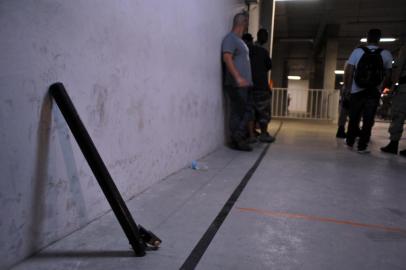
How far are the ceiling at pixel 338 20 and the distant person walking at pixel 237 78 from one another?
5.99 m

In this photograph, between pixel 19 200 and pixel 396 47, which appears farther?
pixel 396 47

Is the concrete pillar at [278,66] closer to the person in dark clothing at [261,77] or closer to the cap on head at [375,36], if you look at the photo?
the person in dark clothing at [261,77]

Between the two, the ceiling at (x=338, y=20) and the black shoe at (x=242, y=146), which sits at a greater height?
the ceiling at (x=338, y=20)

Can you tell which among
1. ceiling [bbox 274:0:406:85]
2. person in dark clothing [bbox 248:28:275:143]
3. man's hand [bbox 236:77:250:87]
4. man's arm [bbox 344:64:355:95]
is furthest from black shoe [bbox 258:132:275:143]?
ceiling [bbox 274:0:406:85]

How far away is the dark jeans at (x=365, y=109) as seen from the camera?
377 cm

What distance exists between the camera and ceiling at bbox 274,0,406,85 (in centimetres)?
870

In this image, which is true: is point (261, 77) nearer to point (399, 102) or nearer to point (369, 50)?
point (369, 50)

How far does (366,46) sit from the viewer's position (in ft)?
12.6

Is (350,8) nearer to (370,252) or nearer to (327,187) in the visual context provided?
(327,187)

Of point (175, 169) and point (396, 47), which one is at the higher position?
point (396, 47)

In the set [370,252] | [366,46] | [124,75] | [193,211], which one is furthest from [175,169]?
[366,46]

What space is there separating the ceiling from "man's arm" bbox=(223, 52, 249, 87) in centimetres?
622

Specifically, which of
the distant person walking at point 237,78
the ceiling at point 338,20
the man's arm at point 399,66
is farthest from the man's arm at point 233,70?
the ceiling at point 338,20

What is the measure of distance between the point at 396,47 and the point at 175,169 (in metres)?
14.1
